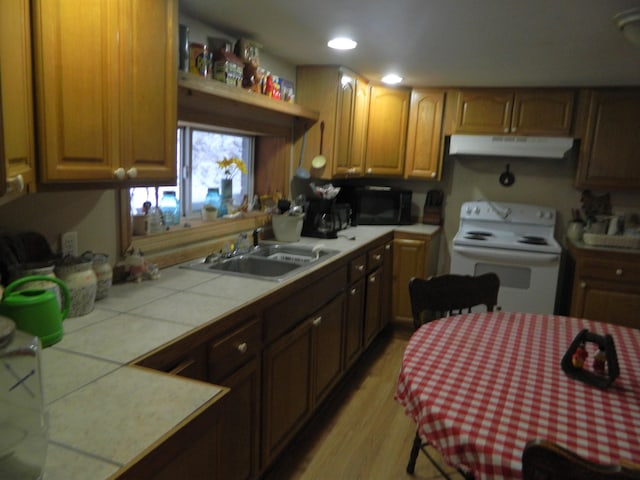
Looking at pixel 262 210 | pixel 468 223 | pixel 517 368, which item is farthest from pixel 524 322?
pixel 468 223

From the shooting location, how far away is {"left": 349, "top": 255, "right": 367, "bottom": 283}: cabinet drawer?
2766 mm

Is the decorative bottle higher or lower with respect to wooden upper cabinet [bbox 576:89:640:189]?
lower

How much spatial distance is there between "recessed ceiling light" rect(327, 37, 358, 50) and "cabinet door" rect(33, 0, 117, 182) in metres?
1.39

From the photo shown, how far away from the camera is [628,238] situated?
10.7 feet

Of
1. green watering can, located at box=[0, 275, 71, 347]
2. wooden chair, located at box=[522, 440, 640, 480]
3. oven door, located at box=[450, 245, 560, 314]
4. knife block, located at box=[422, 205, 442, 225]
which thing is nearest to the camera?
wooden chair, located at box=[522, 440, 640, 480]

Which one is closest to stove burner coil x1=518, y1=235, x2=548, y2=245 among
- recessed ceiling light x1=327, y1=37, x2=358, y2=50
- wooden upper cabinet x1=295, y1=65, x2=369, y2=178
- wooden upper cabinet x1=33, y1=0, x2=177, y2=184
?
wooden upper cabinet x1=295, y1=65, x2=369, y2=178

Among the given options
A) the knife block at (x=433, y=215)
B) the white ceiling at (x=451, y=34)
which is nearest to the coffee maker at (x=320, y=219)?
the white ceiling at (x=451, y=34)

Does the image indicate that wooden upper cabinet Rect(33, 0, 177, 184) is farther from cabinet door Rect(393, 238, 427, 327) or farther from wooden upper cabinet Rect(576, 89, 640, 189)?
wooden upper cabinet Rect(576, 89, 640, 189)

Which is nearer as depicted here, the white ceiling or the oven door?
the white ceiling

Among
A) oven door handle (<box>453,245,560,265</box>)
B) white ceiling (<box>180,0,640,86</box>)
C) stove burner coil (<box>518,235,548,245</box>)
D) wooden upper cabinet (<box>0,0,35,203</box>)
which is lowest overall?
oven door handle (<box>453,245,560,265</box>)

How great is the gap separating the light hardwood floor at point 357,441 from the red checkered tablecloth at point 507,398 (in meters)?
0.84

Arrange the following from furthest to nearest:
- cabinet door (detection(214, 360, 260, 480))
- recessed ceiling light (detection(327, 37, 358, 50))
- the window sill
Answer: recessed ceiling light (detection(327, 37, 358, 50)) → the window sill → cabinet door (detection(214, 360, 260, 480))

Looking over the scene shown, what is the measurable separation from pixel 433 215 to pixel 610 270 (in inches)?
54.9

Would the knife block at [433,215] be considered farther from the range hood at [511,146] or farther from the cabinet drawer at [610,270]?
the cabinet drawer at [610,270]
